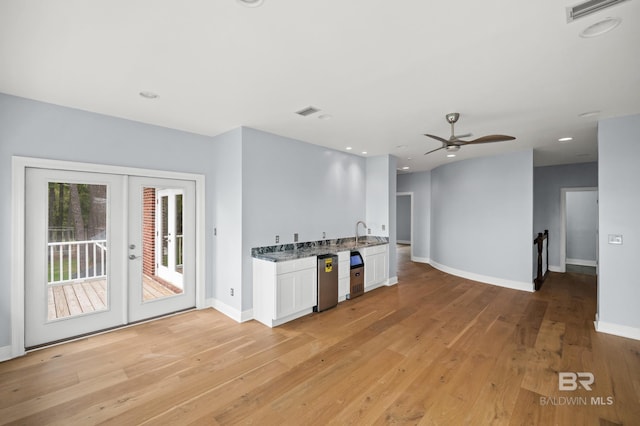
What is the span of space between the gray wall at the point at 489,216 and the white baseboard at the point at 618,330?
188 cm

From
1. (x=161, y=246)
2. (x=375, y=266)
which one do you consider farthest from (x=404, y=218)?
(x=161, y=246)

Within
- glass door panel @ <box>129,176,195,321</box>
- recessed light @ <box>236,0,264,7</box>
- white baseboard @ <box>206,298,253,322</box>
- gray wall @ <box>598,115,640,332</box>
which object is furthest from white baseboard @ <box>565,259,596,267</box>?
recessed light @ <box>236,0,264,7</box>

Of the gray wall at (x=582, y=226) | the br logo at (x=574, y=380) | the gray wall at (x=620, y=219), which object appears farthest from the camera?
the gray wall at (x=582, y=226)

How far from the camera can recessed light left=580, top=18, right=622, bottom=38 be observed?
5.92 feet

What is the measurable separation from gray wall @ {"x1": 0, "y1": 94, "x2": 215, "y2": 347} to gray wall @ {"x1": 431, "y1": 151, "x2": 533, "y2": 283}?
Result: 18.5ft

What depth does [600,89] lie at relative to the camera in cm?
281

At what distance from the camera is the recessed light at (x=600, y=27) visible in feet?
5.92

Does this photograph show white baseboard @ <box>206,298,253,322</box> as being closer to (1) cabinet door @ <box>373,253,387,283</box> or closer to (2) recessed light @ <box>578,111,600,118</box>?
(1) cabinet door @ <box>373,253,387,283</box>

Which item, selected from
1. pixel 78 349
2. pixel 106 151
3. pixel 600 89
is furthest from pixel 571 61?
pixel 78 349

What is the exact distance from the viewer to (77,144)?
3346mm

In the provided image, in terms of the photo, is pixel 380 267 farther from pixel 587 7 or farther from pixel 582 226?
pixel 582 226

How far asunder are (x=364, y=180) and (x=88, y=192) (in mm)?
4802

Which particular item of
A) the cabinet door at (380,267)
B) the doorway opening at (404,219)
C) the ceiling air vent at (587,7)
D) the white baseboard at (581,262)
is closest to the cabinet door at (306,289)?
the cabinet door at (380,267)

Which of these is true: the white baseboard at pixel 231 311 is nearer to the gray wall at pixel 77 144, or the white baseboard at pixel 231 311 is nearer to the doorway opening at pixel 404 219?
the gray wall at pixel 77 144
